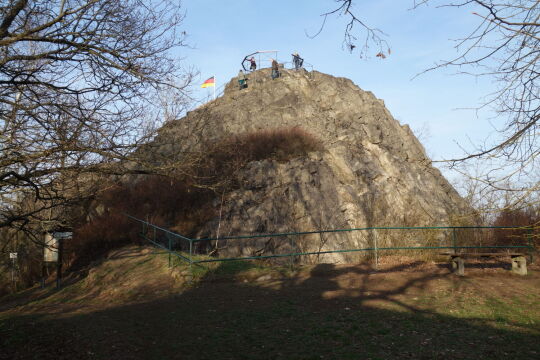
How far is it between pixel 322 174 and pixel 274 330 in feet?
47.0

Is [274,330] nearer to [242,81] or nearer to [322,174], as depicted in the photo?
[322,174]

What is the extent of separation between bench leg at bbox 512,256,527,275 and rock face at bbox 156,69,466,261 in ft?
10.5

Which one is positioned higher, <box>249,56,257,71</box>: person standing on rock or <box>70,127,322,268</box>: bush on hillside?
<box>249,56,257,71</box>: person standing on rock

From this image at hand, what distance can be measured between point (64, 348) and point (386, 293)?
6523mm

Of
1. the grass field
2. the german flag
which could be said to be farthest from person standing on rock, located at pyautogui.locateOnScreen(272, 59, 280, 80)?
the grass field

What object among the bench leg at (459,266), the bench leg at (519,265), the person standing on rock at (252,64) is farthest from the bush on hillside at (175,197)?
the person standing on rock at (252,64)

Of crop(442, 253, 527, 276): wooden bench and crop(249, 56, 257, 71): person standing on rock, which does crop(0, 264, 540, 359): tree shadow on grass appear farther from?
crop(249, 56, 257, 71): person standing on rock

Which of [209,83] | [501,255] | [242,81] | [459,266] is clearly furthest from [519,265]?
[242,81]

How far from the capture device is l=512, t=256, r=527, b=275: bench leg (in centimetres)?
1076

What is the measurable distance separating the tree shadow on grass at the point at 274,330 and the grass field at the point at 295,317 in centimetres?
2

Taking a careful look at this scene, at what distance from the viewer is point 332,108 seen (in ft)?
89.1

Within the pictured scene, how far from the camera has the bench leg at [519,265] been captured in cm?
1076

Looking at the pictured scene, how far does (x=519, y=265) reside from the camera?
35.8 feet

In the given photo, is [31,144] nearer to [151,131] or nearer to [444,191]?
[151,131]
